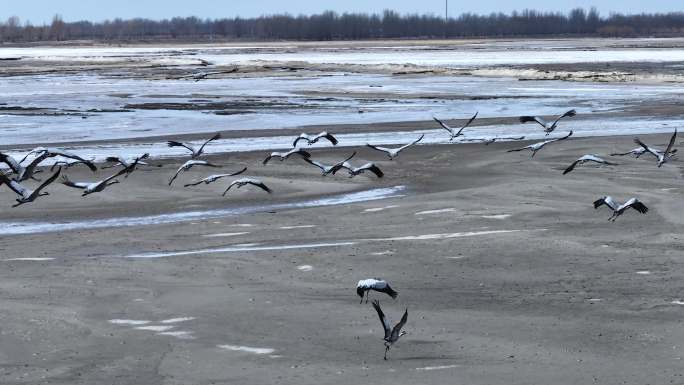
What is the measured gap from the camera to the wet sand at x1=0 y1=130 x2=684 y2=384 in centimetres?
812

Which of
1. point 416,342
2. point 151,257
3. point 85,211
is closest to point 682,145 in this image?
point 85,211

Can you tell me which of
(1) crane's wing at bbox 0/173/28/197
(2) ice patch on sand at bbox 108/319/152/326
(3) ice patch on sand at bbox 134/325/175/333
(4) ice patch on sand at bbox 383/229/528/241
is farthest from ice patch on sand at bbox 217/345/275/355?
(1) crane's wing at bbox 0/173/28/197

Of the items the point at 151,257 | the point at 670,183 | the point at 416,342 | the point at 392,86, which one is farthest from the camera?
the point at 392,86

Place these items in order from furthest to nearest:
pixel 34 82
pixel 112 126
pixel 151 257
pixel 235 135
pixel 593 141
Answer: pixel 34 82 → pixel 112 126 → pixel 235 135 → pixel 593 141 → pixel 151 257

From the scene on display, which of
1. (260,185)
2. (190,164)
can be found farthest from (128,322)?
(190,164)

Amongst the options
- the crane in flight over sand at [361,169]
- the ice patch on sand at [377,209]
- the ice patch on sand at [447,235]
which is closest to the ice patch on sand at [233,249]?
the ice patch on sand at [447,235]

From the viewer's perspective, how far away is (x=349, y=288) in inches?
415

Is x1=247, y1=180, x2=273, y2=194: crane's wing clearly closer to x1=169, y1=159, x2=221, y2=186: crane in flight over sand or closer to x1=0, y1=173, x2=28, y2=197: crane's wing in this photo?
x1=169, y1=159, x2=221, y2=186: crane in flight over sand

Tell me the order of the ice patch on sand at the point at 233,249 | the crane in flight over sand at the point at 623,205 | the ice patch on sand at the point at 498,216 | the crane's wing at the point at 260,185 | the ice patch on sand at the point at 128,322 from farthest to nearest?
1. the crane's wing at the point at 260,185
2. the ice patch on sand at the point at 498,216
3. the crane in flight over sand at the point at 623,205
4. the ice patch on sand at the point at 233,249
5. the ice patch on sand at the point at 128,322

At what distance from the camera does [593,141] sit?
77.7ft

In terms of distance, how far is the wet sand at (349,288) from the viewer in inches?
320

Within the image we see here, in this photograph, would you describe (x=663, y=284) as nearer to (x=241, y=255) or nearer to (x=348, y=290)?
(x=348, y=290)

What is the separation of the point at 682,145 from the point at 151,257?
12941mm

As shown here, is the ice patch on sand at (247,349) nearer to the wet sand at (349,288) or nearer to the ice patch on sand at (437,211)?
the wet sand at (349,288)
